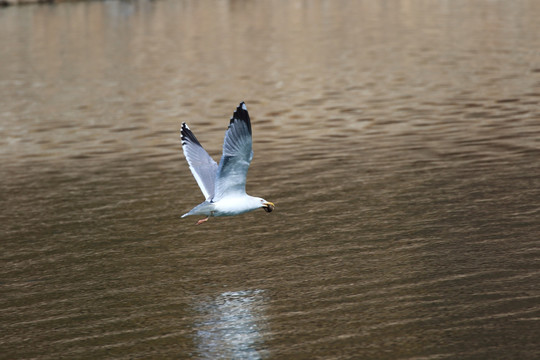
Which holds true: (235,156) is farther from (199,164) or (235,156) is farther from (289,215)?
(289,215)

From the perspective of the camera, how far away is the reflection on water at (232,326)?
12.3 metres

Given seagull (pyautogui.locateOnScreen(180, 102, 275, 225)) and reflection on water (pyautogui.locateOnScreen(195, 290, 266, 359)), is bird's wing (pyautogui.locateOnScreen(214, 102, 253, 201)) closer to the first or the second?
seagull (pyautogui.locateOnScreen(180, 102, 275, 225))

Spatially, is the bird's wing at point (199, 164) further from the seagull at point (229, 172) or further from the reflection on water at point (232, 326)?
the reflection on water at point (232, 326)

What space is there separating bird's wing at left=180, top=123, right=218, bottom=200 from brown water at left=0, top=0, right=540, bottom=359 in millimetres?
1511

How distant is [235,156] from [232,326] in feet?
7.92

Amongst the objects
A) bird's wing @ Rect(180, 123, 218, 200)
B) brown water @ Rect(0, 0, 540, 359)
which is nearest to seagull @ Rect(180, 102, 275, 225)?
bird's wing @ Rect(180, 123, 218, 200)

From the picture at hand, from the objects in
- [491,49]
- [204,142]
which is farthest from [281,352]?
[491,49]

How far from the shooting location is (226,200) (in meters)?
14.5

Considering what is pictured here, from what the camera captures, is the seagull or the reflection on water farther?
the seagull

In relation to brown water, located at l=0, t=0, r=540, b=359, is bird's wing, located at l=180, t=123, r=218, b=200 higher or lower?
higher

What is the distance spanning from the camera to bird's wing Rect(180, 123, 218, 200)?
50.3 feet

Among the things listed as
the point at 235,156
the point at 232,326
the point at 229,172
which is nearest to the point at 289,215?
the point at 229,172

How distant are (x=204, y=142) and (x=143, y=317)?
15921 mm

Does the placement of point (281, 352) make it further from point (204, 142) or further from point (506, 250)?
point (204, 142)
